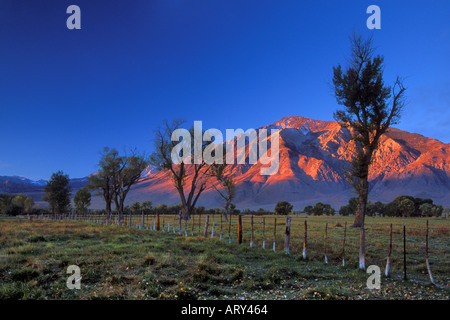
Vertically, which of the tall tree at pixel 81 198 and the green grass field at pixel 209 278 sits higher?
the green grass field at pixel 209 278

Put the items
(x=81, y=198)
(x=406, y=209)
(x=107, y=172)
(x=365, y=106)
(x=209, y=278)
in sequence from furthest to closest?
(x=81, y=198) < (x=406, y=209) < (x=107, y=172) < (x=365, y=106) < (x=209, y=278)

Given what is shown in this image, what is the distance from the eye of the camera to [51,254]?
537 inches

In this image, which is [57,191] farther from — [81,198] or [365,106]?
[365,106]

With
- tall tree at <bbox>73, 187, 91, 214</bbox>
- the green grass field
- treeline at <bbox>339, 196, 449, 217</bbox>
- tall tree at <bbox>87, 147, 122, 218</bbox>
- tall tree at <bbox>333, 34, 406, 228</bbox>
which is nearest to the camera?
the green grass field

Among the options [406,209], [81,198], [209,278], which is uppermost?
[209,278]

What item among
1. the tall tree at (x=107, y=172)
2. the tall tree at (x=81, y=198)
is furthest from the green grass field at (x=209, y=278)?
the tall tree at (x=81, y=198)

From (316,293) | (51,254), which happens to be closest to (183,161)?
(51,254)

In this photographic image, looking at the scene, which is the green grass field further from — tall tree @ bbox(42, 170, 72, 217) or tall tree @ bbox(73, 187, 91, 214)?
tall tree @ bbox(73, 187, 91, 214)

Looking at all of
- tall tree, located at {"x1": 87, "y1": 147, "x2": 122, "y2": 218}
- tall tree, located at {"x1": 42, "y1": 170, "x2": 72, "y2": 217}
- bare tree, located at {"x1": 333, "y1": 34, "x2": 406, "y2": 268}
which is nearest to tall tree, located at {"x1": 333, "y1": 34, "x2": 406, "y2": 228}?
bare tree, located at {"x1": 333, "y1": 34, "x2": 406, "y2": 268}

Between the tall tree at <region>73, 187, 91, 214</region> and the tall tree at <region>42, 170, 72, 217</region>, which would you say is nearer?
the tall tree at <region>42, 170, 72, 217</region>

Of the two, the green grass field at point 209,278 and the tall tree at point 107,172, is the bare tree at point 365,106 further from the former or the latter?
the tall tree at point 107,172

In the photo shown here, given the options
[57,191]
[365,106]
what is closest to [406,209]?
[365,106]

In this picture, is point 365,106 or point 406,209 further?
point 406,209
